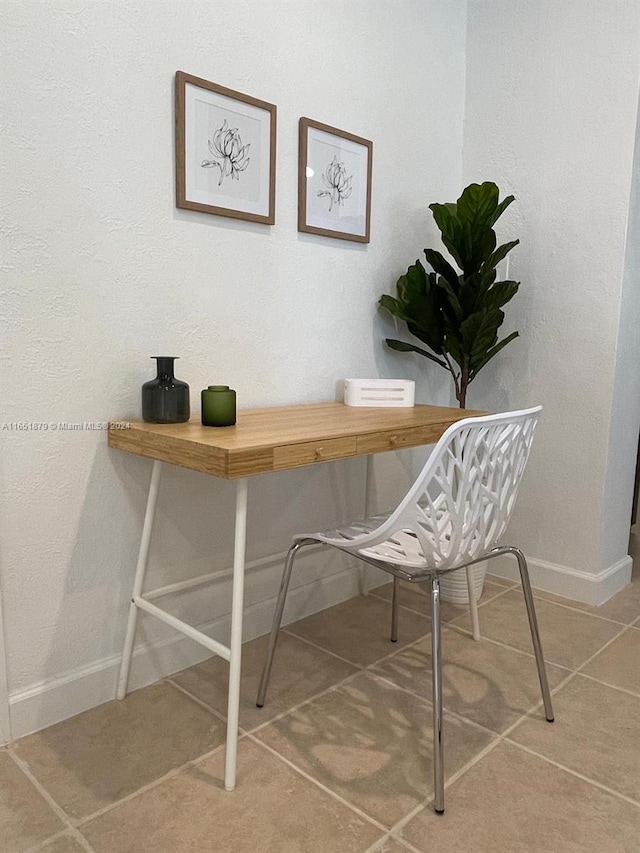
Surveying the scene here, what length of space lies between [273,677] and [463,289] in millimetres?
1333

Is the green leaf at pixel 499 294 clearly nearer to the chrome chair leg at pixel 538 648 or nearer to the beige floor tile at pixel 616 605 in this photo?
the chrome chair leg at pixel 538 648

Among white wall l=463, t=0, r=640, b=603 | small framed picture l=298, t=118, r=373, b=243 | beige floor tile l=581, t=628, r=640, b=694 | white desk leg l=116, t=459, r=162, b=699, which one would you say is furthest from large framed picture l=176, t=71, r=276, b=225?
beige floor tile l=581, t=628, r=640, b=694

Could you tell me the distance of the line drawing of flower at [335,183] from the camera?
1.96 metres

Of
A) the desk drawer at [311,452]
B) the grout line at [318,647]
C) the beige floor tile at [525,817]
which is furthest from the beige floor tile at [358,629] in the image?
the desk drawer at [311,452]

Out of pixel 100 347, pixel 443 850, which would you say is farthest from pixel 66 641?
pixel 443 850

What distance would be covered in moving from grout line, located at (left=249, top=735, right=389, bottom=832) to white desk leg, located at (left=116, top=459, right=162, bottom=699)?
1.22 feet

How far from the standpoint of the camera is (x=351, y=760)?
1407 millimetres

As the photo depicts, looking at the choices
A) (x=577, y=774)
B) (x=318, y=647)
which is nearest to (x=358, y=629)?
(x=318, y=647)

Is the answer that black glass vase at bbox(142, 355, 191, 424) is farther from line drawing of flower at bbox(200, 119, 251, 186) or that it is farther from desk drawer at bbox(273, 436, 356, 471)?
line drawing of flower at bbox(200, 119, 251, 186)

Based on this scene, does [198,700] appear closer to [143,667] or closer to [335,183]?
[143,667]

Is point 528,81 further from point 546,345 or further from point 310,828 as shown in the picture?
point 310,828

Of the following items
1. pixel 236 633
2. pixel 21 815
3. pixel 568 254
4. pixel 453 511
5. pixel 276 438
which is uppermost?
pixel 568 254

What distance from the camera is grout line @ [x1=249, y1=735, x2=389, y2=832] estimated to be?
123 centimetres

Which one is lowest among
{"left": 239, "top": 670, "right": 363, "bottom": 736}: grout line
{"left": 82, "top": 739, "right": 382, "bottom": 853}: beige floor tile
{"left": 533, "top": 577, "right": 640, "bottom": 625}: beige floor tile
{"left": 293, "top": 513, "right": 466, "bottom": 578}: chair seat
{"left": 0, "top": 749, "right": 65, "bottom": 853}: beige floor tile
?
{"left": 0, "top": 749, "right": 65, "bottom": 853}: beige floor tile
